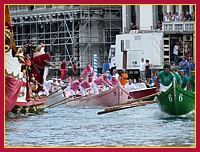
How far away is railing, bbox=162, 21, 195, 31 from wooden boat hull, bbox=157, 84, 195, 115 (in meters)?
17.4

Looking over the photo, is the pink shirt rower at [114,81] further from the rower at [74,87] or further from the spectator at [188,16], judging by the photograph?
the spectator at [188,16]

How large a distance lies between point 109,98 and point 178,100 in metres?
6.62

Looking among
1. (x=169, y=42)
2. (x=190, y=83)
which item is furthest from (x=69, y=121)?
(x=169, y=42)

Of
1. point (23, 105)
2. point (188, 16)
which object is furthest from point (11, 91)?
point (188, 16)

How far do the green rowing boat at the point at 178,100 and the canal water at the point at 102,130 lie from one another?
0.21 m

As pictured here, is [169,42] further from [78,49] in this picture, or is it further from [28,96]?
[28,96]

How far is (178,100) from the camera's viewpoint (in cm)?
2434

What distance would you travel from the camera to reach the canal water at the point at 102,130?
19016mm

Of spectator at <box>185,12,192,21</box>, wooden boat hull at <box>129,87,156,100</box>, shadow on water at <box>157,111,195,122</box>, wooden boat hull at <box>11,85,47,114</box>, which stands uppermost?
spectator at <box>185,12,192,21</box>

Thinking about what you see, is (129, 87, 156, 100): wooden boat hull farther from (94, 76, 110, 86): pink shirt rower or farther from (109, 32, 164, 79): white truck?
(109, 32, 164, 79): white truck

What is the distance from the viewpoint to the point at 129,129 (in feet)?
71.5

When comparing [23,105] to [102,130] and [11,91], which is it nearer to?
[11,91]

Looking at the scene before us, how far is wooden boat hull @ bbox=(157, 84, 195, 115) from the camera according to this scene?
24.3 metres

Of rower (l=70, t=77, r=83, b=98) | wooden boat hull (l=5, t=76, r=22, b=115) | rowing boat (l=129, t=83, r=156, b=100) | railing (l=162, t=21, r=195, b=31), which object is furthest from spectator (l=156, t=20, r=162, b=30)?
wooden boat hull (l=5, t=76, r=22, b=115)
